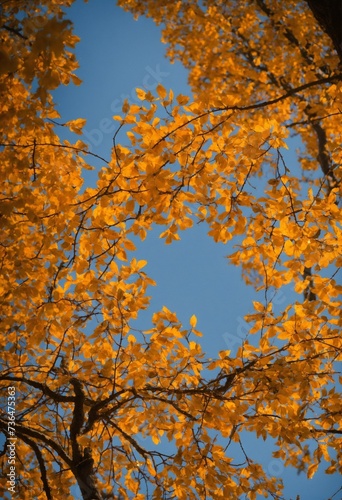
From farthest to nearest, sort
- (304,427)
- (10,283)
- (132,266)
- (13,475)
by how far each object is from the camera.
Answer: (13,475) → (10,283) → (132,266) → (304,427)

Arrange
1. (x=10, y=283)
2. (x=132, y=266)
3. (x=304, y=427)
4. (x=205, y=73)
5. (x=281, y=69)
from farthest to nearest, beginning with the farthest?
(x=205, y=73), (x=281, y=69), (x=10, y=283), (x=132, y=266), (x=304, y=427)

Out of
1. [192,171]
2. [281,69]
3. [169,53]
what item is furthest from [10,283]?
[169,53]

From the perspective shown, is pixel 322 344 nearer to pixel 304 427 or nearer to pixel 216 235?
pixel 304 427

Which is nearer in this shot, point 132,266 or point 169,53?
point 132,266

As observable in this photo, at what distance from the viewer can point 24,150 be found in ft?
10.1

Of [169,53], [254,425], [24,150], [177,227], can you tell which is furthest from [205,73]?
[254,425]

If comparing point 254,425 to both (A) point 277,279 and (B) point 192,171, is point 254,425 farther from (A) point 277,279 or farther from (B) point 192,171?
(B) point 192,171

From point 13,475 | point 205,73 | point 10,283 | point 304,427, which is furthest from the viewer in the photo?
point 205,73

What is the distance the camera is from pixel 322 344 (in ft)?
8.97

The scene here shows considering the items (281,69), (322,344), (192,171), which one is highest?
(281,69)

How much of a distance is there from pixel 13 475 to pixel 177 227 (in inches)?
95.4

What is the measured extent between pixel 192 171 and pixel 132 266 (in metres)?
0.70

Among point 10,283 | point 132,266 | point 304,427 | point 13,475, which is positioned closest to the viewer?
point 304,427

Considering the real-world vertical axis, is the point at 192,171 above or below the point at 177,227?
above
